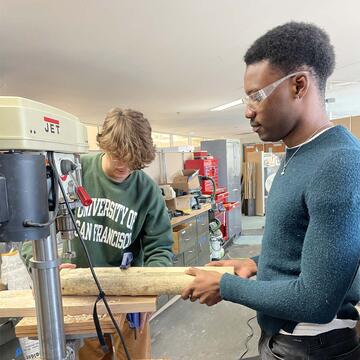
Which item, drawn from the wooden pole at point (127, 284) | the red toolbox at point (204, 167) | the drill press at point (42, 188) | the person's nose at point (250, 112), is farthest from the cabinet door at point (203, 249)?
the drill press at point (42, 188)

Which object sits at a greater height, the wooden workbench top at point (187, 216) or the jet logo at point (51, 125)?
the jet logo at point (51, 125)

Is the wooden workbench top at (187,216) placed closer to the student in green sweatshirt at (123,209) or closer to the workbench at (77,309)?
the student in green sweatshirt at (123,209)

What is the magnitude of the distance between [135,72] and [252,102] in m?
3.41

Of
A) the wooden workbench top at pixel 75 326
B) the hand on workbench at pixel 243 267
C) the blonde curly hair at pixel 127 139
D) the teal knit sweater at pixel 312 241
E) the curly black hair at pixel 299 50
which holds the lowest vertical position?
the wooden workbench top at pixel 75 326

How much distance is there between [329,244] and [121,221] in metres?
0.88

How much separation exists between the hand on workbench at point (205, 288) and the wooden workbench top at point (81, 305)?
0.11 m

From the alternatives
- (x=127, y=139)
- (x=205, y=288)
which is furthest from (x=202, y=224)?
(x=205, y=288)

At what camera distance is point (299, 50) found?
74cm

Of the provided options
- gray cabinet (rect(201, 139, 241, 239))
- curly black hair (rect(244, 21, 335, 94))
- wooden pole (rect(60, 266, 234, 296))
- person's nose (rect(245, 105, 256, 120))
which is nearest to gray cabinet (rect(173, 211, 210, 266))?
gray cabinet (rect(201, 139, 241, 239))

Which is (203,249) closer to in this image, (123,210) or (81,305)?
(123,210)

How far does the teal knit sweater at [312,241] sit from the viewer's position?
598mm

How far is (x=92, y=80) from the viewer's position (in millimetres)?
4078

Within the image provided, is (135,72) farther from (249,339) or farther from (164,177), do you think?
(249,339)

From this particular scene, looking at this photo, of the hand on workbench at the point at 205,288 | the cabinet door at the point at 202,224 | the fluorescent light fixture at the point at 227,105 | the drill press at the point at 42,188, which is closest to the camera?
the drill press at the point at 42,188
